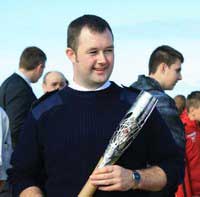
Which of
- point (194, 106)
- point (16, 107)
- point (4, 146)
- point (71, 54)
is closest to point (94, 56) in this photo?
point (71, 54)

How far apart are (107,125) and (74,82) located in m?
0.29

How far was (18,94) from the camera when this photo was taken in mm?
6754

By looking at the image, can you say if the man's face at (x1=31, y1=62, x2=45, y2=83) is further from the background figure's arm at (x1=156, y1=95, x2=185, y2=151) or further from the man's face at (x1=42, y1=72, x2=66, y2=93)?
the background figure's arm at (x1=156, y1=95, x2=185, y2=151)

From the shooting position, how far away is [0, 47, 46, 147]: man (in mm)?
6695

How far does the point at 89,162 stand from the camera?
2865mm

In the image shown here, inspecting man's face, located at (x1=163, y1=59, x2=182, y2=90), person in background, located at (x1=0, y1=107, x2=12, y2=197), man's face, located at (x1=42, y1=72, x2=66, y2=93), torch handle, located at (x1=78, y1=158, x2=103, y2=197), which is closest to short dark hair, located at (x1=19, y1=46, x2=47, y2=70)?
man's face, located at (x1=42, y1=72, x2=66, y2=93)

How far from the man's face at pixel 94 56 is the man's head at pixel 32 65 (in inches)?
168

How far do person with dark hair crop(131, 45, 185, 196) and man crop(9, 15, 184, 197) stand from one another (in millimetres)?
1995

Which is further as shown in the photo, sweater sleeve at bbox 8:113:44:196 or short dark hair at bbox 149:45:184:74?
short dark hair at bbox 149:45:184:74

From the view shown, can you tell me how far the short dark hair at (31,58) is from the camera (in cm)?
718

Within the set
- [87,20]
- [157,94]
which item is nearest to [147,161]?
[87,20]

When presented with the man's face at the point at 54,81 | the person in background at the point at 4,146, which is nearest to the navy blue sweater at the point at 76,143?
the person in background at the point at 4,146

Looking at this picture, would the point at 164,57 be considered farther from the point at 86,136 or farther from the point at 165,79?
the point at 86,136

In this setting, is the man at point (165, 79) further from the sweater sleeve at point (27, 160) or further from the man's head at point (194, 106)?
the sweater sleeve at point (27, 160)
